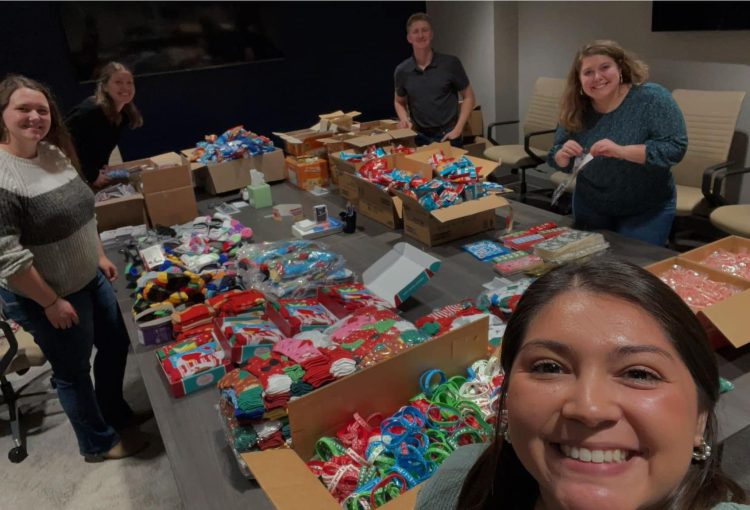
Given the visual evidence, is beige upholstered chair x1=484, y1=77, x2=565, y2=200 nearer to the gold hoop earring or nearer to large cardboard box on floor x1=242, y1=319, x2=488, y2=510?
large cardboard box on floor x1=242, y1=319, x2=488, y2=510

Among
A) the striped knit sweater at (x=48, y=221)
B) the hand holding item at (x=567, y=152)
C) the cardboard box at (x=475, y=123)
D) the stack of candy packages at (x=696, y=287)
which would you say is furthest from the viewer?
the cardboard box at (x=475, y=123)

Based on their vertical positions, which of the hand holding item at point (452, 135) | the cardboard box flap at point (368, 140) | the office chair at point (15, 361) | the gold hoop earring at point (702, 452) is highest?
the cardboard box flap at point (368, 140)

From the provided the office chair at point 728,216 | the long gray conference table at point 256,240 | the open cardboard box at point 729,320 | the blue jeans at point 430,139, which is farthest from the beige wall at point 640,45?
the open cardboard box at point 729,320

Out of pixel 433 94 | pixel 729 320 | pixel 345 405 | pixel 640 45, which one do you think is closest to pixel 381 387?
pixel 345 405

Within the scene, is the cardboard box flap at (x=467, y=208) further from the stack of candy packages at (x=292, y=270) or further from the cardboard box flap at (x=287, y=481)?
the cardboard box flap at (x=287, y=481)

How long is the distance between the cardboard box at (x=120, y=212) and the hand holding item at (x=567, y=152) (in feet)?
6.80

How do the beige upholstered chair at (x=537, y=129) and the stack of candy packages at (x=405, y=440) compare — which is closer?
the stack of candy packages at (x=405, y=440)

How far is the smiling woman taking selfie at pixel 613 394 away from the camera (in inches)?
24.9

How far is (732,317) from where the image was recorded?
1.39m

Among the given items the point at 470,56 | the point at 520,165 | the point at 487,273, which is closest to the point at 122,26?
the point at 470,56

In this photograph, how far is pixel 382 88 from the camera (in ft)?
20.6

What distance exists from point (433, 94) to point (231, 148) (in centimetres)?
143

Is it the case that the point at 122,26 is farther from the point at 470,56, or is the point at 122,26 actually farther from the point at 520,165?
the point at 520,165

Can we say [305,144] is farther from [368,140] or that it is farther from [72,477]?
[72,477]
